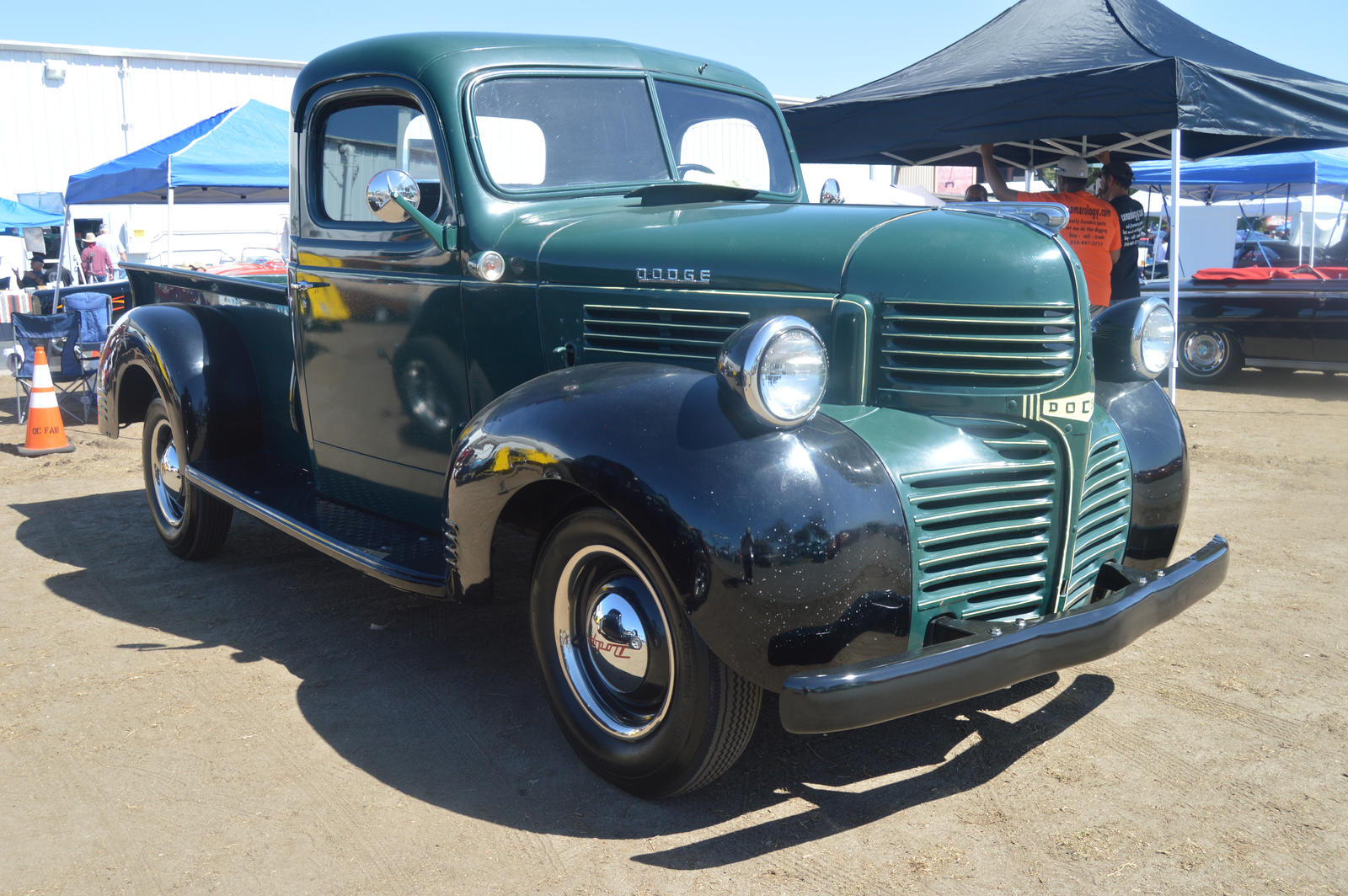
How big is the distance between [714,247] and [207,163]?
932 centimetres

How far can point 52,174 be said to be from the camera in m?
19.8

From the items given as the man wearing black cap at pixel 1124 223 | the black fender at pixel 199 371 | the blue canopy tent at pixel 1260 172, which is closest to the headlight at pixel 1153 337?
the black fender at pixel 199 371

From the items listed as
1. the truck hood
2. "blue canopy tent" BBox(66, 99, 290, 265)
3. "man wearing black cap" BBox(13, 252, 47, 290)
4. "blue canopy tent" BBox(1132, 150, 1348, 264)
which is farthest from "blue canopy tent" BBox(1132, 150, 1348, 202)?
"man wearing black cap" BBox(13, 252, 47, 290)

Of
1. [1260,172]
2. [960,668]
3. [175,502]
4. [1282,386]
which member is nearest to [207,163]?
Answer: [175,502]

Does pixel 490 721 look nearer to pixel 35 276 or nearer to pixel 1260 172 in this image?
pixel 1260 172

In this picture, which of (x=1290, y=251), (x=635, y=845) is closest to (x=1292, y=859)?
(x=635, y=845)

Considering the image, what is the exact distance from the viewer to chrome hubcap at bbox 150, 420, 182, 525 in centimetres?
489

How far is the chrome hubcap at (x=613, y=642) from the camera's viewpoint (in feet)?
8.68

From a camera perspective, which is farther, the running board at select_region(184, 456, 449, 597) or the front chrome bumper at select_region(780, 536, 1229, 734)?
the running board at select_region(184, 456, 449, 597)

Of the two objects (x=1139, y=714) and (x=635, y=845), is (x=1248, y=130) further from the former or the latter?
(x=635, y=845)

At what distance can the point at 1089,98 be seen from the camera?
272 inches

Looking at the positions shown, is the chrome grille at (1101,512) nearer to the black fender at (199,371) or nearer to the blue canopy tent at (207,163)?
the black fender at (199,371)

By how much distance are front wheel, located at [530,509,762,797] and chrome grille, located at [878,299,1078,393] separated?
32.1 inches

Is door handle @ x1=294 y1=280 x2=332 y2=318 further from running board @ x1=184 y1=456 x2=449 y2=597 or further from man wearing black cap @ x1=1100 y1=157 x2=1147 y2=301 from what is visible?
man wearing black cap @ x1=1100 y1=157 x2=1147 y2=301
